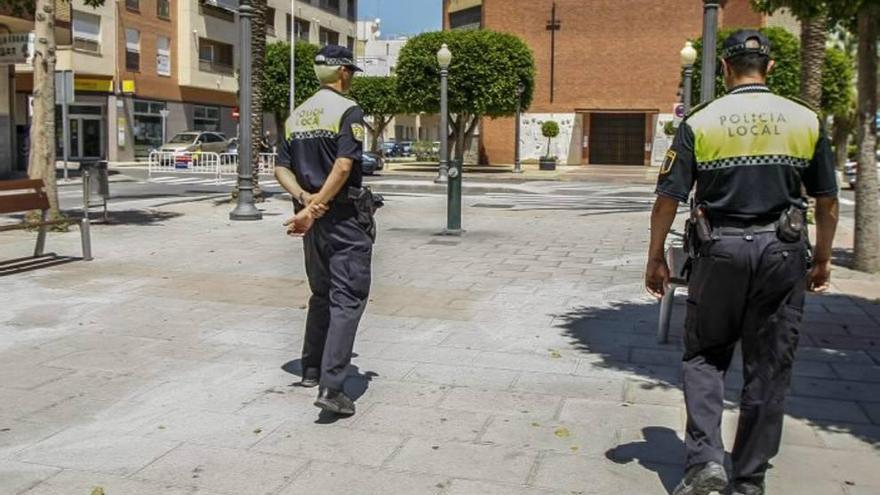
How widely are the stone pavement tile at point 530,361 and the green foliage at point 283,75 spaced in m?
42.9

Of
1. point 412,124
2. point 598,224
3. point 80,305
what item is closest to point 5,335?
point 80,305

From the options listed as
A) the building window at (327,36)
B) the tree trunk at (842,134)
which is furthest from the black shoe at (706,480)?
the building window at (327,36)

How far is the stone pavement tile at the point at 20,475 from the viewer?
367 centimetres

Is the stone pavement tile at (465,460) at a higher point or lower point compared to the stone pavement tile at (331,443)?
higher

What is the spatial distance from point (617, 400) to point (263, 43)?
1481cm

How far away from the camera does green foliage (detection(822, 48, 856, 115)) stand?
3978 cm

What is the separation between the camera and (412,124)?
323ft

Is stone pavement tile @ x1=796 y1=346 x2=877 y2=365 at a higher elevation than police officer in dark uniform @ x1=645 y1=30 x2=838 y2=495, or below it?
below

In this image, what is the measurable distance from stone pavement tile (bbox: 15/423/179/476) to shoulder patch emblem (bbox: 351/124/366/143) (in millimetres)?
1771

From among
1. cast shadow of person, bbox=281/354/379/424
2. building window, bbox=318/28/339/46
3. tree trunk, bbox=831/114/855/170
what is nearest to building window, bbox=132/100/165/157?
building window, bbox=318/28/339/46

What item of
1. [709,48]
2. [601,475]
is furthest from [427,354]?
[709,48]

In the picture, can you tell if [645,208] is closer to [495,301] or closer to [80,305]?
[495,301]

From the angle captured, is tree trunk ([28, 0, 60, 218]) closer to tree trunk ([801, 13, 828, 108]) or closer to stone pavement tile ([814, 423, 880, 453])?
stone pavement tile ([814, 423, 880, 453])

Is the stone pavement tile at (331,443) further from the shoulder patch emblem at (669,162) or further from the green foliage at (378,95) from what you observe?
the green foliage at (378,95)
